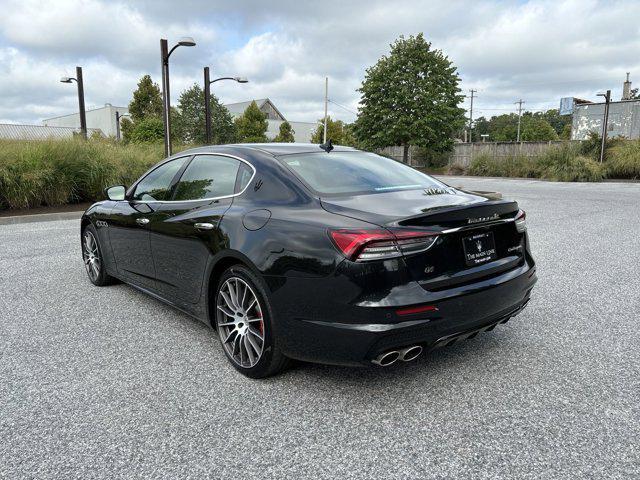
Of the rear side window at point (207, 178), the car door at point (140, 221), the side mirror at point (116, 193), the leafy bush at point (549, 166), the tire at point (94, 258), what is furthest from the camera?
the leafy bush at point (549, 166)

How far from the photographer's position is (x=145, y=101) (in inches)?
1677

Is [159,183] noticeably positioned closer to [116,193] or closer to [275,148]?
[116,193]

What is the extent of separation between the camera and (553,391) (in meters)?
2.89

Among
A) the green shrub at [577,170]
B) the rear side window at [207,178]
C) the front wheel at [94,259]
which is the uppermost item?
the rear side window at [207,178]

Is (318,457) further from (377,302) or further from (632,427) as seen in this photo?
(632,427)

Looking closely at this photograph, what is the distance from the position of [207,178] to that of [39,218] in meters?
9.83

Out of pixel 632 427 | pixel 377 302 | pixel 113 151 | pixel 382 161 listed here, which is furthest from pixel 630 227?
pixel 113 151

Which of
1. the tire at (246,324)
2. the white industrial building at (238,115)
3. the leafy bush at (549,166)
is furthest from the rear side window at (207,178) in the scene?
the white industrial building at (238,115)

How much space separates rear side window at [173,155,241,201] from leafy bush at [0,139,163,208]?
10.4 metres

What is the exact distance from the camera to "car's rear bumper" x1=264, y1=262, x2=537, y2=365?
2.53 meters

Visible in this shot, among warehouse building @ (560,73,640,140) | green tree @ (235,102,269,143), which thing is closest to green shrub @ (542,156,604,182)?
warehouse building @ (560,73,640,140)

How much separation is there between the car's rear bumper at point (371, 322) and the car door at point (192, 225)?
2.63ft

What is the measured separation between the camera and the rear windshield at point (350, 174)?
3246mm

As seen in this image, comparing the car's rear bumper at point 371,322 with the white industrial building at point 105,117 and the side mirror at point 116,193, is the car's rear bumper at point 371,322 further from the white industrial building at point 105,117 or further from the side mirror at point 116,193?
the white industrial building at point 105,117
